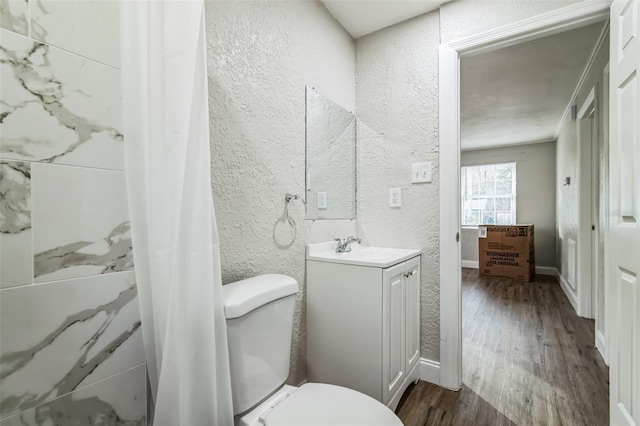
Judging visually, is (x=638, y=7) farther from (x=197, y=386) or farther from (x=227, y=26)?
(x=197, y=386)

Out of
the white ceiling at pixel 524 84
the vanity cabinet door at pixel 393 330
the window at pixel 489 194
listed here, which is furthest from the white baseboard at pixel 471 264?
the vanity cabinet door at pixel 393 330

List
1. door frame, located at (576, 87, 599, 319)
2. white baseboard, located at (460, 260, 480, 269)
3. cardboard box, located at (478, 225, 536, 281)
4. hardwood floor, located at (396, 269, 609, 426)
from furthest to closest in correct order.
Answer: white baseboard, located at (460, 260, 480, 269), cardboard box, located at (478, 225, 536, 281), door frame, located at (576, 87, 599, 319), hardwood floor, located at (396, 269, 609, 426)

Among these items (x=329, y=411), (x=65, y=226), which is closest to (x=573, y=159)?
(x=329, y=411)

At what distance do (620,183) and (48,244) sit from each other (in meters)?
1.96

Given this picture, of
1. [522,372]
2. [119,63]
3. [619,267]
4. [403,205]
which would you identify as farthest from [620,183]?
[119,63]

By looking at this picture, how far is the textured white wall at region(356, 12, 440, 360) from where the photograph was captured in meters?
1.78

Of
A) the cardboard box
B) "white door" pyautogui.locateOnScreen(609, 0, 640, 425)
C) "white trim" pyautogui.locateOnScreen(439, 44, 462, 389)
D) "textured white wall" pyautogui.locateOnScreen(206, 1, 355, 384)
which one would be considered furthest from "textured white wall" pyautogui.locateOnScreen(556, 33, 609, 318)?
"textured white wall" pyautogui.locateOnScreen(206, 1, 355, 384)

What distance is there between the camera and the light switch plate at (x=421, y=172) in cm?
178

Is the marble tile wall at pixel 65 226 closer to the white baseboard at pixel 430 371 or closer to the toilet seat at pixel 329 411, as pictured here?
the toilet seat at pixel 329 411

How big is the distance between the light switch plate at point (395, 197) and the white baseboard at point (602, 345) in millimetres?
1783

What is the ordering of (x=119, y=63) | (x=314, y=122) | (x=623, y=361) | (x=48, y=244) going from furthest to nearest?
(x=314, y=122) < (x=623, y=361) < (x=119, y=63) < (x=48, y=244)

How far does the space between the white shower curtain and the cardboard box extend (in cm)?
490

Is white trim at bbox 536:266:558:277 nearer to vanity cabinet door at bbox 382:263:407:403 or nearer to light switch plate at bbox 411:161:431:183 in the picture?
light switch plate at bbox 411:161:431:183

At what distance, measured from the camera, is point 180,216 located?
2.55 feet
